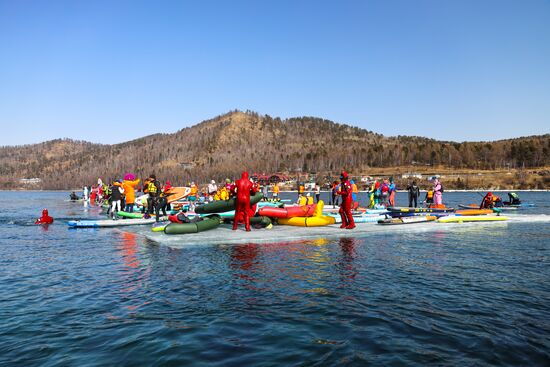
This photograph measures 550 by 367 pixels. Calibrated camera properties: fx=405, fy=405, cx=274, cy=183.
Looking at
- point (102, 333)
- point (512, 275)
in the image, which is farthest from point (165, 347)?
point (512, 275)

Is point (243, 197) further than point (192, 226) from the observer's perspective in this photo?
No

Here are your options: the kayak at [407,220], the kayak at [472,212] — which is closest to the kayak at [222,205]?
the kayak at [407,220]

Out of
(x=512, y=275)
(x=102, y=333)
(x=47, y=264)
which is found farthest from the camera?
(x=47, y=264)

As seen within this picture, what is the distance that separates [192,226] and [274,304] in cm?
1007

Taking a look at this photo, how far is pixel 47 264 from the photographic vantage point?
13766mm

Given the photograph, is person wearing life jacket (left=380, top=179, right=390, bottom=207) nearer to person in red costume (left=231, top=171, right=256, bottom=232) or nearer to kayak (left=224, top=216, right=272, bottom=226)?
kayak (left=224, top=216, right=272, bottom=226)

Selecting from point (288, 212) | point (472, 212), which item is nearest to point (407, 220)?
point (472, 212)

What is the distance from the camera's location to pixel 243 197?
59.4 ft

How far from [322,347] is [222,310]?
268cm

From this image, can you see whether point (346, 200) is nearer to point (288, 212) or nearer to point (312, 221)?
point (312, 221)

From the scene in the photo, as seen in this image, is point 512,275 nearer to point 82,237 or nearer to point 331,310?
point 331,310

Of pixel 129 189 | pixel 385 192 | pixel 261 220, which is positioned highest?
pixel 129 189

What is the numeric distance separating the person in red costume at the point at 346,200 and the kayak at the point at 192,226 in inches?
247

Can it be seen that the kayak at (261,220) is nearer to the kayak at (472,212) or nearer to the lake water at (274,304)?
the lake water at (274,304)
